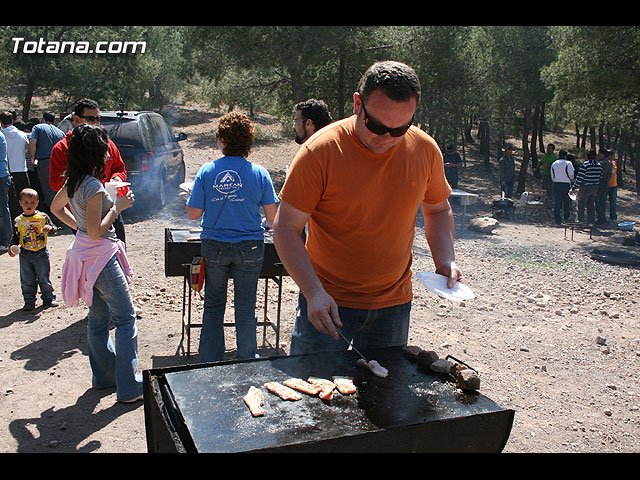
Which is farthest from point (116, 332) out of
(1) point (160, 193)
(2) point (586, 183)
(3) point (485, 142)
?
(3) point (485, 142)

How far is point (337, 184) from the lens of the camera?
2668 mm

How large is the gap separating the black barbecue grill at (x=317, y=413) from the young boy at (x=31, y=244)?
4.28 m

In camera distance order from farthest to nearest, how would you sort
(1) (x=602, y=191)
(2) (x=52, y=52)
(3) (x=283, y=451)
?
(2) (x=52, y=52), (1) (x=602, y=191), (3) (x=283, y=451)

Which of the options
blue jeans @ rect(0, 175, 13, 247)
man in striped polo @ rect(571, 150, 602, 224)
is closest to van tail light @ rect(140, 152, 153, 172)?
blue jeans @ rect(0, 175, 13, 247)

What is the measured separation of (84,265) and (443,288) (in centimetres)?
261

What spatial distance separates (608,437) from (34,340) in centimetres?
503

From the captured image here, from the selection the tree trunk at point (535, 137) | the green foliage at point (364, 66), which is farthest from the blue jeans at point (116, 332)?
the tree trunk at point (535, 137)

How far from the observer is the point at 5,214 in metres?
8.89

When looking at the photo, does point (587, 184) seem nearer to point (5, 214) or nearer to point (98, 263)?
point (5, 214)

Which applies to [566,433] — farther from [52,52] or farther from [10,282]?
[52,52]

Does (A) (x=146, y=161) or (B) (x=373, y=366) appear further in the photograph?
(A) (x=146, y=161)

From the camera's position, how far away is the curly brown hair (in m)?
4.49

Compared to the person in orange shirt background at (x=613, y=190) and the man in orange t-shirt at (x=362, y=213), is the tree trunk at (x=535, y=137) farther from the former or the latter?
the man in orange t-shirt at (x=362, y=213)
